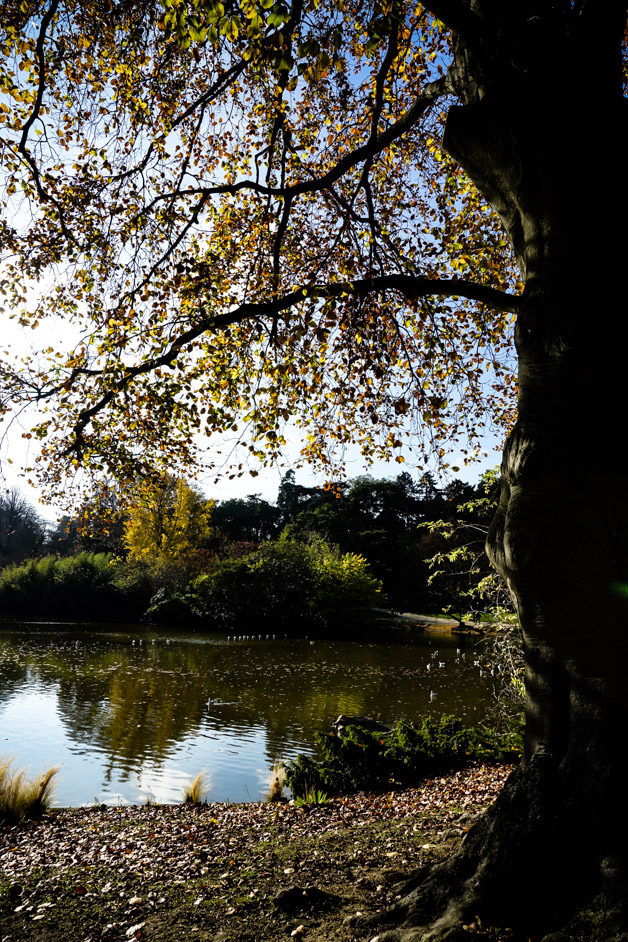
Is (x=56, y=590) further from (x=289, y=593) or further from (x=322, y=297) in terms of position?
(x=322, y=297)

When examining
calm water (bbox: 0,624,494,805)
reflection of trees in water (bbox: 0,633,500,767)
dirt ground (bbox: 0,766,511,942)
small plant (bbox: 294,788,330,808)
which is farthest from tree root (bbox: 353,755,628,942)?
reflection of trees in water (bbox: 0,633,500,767)

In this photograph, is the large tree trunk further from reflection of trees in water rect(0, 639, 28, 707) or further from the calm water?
reflection of trees in water rect(0, 639, 28, 707)

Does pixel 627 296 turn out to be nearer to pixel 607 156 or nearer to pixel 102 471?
pixel 607 156

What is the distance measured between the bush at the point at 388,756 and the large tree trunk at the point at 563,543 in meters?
5.65

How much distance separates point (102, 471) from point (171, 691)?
987 cm

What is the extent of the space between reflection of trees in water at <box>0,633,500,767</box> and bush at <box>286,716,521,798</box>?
2294 millimetres

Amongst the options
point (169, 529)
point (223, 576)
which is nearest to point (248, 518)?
point (169, 529)

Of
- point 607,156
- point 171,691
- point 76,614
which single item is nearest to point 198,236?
point 607,156

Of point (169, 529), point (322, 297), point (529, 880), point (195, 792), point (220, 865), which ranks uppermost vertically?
point (322, 297)

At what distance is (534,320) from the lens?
342 centimetres

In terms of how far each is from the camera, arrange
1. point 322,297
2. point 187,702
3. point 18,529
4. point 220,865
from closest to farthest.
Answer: point 220,865 → point 322,297 → point 187,702 → point 18,529

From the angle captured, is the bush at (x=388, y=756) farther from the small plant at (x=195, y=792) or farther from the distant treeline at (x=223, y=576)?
the distant treeline at (x=223, y=576)

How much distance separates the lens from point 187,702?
1422 centimetres

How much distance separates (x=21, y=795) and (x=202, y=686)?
30.7 ft
